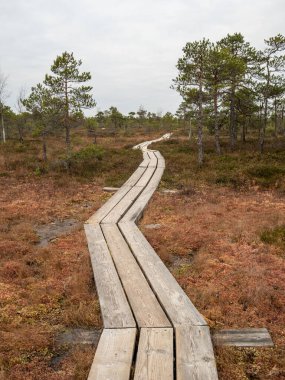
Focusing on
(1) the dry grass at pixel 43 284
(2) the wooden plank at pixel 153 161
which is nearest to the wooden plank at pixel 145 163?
(2) the wooden plank at pixel 153 161

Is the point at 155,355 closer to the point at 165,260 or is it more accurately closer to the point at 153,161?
the point at 165,260

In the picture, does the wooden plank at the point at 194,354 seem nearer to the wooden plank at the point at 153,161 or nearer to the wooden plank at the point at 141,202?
the wooden plank at the point at 141,202

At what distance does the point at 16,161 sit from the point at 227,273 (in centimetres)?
2194

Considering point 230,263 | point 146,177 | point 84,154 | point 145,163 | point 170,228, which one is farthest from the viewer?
point 145,163

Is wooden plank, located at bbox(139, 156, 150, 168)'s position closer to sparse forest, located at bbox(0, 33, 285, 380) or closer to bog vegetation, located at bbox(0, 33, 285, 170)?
sparse forest, located at bbox(0, 33, 285, 380)

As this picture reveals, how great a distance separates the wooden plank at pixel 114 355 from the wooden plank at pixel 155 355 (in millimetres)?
149

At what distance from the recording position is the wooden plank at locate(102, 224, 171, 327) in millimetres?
5714

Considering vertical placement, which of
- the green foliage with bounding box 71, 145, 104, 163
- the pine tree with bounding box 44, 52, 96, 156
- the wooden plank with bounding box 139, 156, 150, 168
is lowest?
the wooden plank with bounding box 139, 156, 150, 168

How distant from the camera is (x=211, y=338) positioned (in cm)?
550

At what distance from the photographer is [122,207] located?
1376cm

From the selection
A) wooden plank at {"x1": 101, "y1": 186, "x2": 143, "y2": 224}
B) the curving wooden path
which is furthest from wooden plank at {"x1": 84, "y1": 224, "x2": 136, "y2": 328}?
wooden plank at {"x1": 101, "y1": 186, "x2": 143, "y2": 224}

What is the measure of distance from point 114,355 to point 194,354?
46.6 inches

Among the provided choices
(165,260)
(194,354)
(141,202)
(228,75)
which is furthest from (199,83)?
(194,354)

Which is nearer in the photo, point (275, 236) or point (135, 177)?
point (275, 236)
